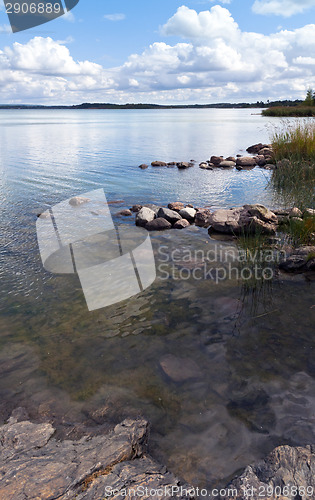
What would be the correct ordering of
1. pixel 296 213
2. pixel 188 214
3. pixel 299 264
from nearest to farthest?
pixel 299 264
pixel 296 213
pixel 188 214

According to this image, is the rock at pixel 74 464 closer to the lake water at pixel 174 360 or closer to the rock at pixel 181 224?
the lake water at pixel 174 360

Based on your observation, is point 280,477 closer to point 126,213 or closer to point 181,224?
point 181,224

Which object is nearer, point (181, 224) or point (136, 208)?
point (181, 224)

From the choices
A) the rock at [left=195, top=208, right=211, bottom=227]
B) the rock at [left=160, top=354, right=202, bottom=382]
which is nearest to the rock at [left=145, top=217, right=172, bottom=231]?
the rock at [left=195, top=208, right=211, bottom=227]

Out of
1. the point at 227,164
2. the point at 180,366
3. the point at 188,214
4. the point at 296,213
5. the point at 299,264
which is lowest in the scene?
the point at 180,366

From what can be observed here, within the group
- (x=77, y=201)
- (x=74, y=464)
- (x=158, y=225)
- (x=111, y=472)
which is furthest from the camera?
(x=77, y=201)

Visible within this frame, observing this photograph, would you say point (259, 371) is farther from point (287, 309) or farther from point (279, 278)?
point (279, 278)

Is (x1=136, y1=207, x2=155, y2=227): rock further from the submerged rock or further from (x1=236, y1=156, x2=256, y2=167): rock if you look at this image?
(x1=236, y1=156, x2=256, y2=167): rock

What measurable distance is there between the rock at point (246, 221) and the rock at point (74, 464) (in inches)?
257

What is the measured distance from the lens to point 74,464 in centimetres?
271

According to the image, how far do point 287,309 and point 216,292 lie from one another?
1.25m

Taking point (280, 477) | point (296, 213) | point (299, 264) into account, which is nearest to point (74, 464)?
point (280, 477)

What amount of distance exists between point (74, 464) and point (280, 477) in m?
1.66

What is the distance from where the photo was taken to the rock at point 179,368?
4.15m
